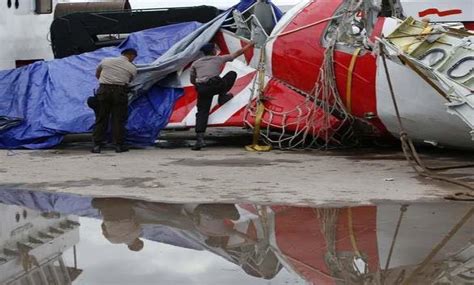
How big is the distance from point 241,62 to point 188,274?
7087 millimetres

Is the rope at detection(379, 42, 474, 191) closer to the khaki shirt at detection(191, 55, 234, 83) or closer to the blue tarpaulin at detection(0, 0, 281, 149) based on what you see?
the khaki shirt at detection(191, 55, 234, 83)

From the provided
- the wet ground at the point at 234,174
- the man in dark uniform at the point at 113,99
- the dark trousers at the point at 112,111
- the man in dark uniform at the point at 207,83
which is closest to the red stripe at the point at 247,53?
the man in dark uniform at the point at 207,83

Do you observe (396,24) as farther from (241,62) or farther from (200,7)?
(200,7)

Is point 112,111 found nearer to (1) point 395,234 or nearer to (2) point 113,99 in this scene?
(2) point 113,99

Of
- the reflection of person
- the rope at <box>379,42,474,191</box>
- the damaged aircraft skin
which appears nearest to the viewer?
the reflection of person

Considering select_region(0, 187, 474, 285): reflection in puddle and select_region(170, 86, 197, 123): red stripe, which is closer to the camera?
select_region(0, 187, 474, 285): reflection in puddle

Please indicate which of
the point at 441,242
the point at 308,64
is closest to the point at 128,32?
the point at 308,64

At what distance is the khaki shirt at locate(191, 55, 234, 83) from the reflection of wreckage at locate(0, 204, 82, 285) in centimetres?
448

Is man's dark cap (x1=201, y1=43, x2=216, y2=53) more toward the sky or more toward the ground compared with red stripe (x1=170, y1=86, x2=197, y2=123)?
more toward the sky

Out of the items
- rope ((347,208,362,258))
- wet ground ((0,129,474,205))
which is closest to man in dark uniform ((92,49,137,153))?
wet ground ((0,129,474,205))

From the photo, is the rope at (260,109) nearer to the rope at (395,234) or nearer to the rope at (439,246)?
the rope at (395,234)

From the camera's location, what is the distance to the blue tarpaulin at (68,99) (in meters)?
11.1

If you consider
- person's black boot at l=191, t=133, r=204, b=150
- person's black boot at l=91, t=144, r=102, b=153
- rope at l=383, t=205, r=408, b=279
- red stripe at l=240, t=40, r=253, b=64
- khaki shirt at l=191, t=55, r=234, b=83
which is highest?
rope at l=383, t=205, r=408, b=279

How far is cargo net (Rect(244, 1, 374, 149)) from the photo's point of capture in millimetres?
9633
